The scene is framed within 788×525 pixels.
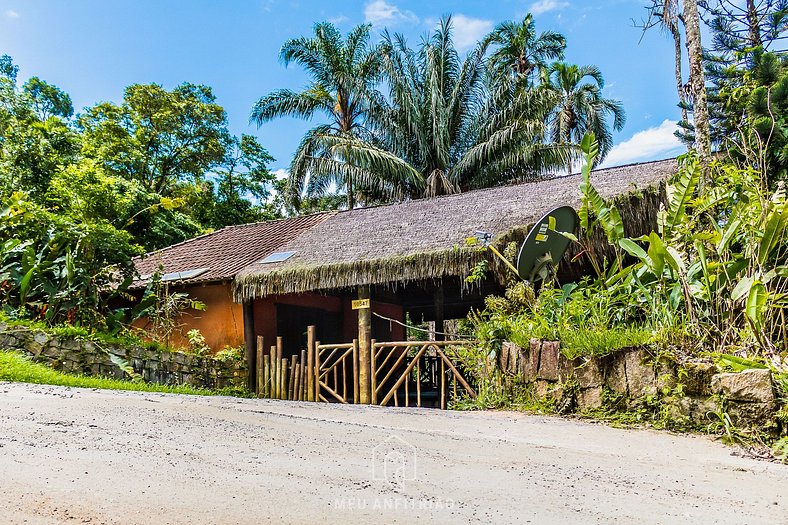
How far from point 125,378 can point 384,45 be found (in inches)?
698

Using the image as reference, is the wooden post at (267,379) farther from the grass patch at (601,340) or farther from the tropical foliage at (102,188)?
the grass patch at (601,340)

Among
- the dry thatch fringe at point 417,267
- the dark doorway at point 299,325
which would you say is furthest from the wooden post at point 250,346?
Answer: the dark doorway at point 299,325

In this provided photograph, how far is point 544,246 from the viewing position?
24.6ft

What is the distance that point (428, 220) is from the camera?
10.9m

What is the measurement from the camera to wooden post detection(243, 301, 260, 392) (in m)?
10.3

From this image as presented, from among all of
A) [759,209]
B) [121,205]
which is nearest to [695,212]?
[759,209]

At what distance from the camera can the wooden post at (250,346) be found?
10.3 metres

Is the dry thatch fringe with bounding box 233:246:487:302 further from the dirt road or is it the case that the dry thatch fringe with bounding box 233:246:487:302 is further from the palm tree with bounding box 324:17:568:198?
the palm tree with bounding box 324:17:568:198

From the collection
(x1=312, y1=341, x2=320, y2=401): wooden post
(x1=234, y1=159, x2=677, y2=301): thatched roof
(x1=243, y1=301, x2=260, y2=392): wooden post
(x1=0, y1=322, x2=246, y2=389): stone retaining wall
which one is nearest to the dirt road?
(x1=0, y1=322, x2=246, y2=389): stone retaining wall

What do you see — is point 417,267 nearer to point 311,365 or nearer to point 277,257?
point 311,365

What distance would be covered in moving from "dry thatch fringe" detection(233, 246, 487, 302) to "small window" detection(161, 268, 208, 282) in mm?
1197

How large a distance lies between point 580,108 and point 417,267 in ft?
62.4

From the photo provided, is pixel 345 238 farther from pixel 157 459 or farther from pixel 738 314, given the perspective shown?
pixel 157 459

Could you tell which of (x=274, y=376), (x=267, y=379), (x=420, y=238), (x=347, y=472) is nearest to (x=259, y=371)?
(x=267, y=379)
